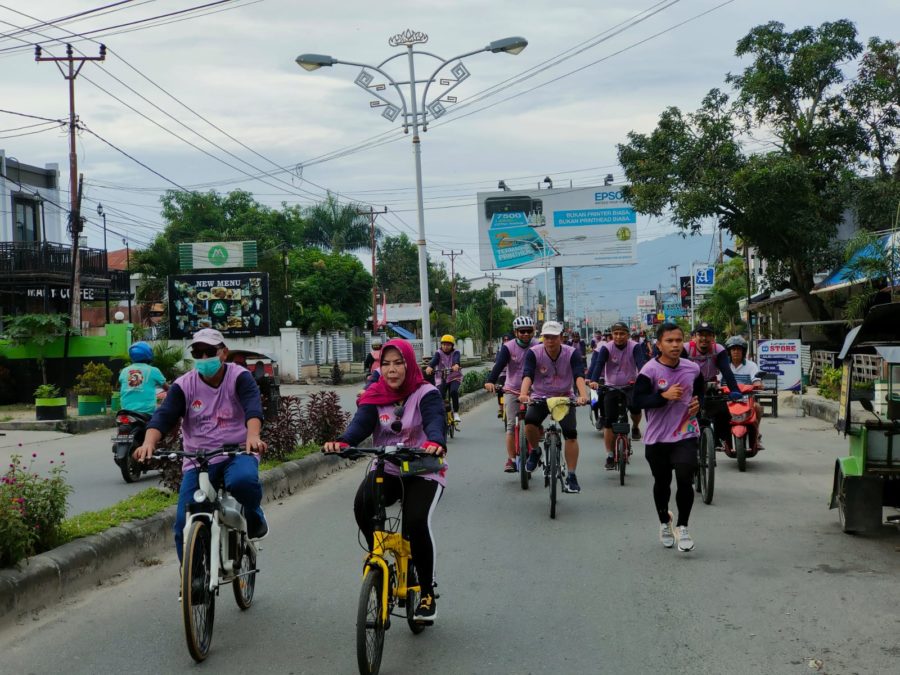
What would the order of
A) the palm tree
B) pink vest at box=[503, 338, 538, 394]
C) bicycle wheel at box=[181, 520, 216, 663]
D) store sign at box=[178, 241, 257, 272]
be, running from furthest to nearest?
the palm tree → store sign at box=[178, 241, 257, 272] → pink vest at box=[503, 338, 538, 394] → bicycle wheel at box=[181, 520, 216, 663]

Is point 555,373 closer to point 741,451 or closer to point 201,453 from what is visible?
point 741,451

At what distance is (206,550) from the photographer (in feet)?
17.2

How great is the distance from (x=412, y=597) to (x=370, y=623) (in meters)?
Result: 0.71

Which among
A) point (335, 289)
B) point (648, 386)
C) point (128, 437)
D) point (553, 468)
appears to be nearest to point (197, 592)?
point (648, 386)

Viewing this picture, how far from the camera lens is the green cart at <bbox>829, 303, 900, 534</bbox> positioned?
7.61m

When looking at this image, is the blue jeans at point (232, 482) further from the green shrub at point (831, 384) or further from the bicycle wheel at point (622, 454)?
the green shrub at point (831, 384)

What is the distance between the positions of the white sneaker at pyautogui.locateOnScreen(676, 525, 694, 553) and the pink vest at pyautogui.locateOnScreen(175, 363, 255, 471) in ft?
11.2

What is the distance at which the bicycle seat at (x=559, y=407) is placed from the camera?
31.3 ft

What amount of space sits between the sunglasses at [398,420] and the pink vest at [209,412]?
1071mm

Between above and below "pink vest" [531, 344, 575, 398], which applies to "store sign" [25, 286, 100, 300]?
above

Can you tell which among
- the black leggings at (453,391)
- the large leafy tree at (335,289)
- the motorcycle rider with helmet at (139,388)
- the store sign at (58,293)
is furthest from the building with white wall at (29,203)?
the motorcycle rider with helmet at (139,388)

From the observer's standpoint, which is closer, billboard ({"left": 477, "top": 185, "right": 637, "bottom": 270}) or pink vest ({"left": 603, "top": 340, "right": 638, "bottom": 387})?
pink vest ({"left": 603, "top": 340, "right": 638, "bottom": 387})

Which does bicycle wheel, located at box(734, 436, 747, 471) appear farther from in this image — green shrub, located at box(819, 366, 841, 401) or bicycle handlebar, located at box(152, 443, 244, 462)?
green shrub, located at box(819, 366, 841, 401)

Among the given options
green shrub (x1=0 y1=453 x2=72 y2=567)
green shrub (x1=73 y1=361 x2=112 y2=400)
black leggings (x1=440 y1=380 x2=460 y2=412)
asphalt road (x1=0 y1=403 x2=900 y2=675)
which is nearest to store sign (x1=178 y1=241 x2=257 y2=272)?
green shrub (x1=73 y1=361 x2=112 y2=400)
